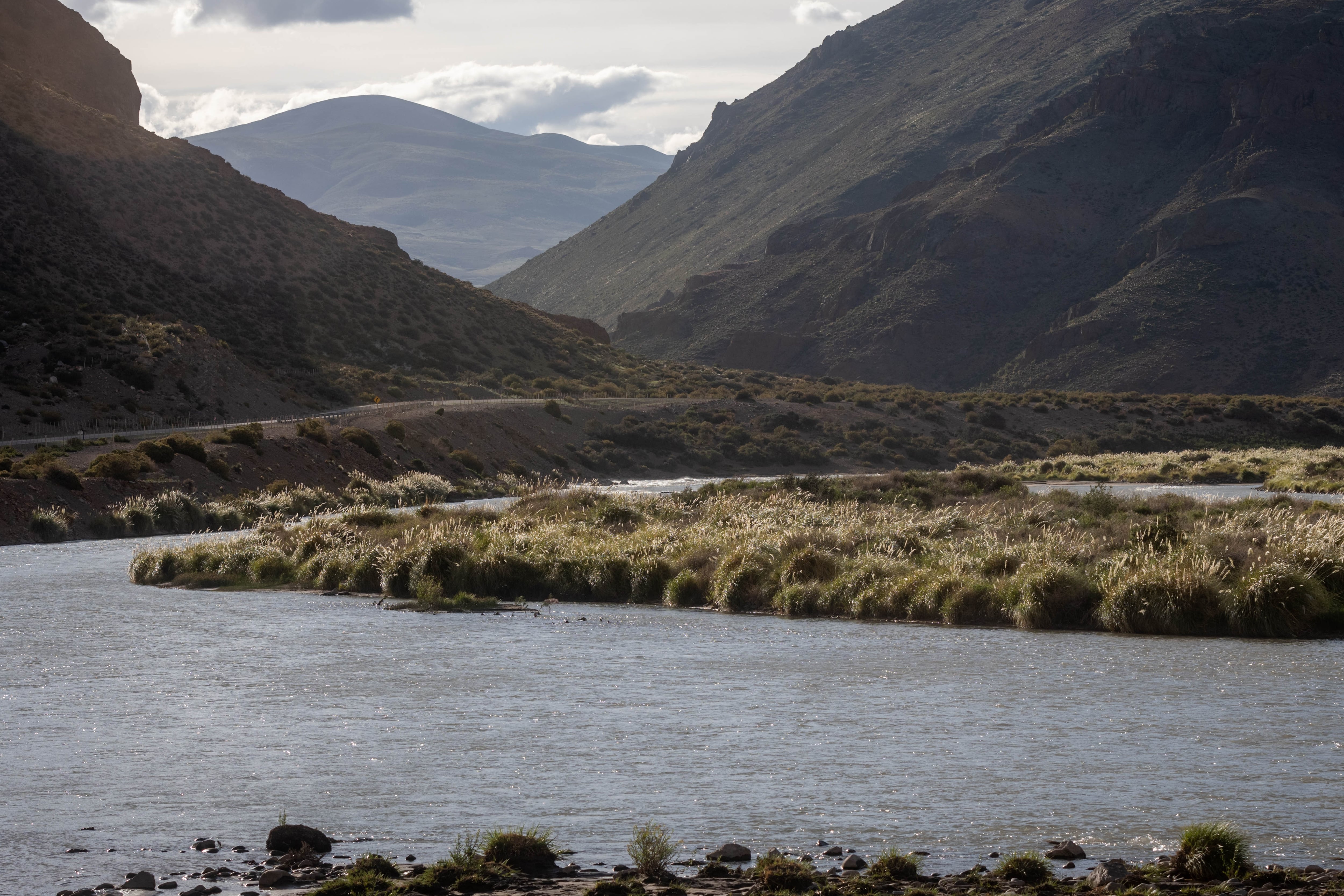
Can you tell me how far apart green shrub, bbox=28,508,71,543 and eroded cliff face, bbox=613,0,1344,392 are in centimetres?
10130

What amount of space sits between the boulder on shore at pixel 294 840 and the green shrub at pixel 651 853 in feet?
8.27

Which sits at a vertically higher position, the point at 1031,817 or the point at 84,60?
the point at 84,60

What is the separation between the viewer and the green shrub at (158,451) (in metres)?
51.1

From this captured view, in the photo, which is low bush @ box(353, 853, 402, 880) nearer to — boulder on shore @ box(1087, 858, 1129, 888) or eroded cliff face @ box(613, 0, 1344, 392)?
boulder on shore @ box(1087, 858, 1129, 888)

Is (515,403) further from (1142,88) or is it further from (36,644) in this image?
(1142,88)

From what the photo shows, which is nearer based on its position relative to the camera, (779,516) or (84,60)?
(779,516)

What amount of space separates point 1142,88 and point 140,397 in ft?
396

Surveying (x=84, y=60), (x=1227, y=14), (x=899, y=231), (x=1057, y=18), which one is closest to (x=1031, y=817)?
(x=84, y=60)

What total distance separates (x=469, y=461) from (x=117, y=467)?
68.9 feet

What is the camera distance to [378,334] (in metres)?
104

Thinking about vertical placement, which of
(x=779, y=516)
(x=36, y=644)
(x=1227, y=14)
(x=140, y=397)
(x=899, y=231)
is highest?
(x=1227, y=14)

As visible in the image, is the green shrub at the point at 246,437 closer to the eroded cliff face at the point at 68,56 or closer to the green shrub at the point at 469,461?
the green shrub at the point at 469,461

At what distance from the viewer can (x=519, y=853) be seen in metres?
10.4

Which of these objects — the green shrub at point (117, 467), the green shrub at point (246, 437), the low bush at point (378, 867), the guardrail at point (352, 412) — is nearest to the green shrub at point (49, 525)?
the green shrub at point (117, 467)
